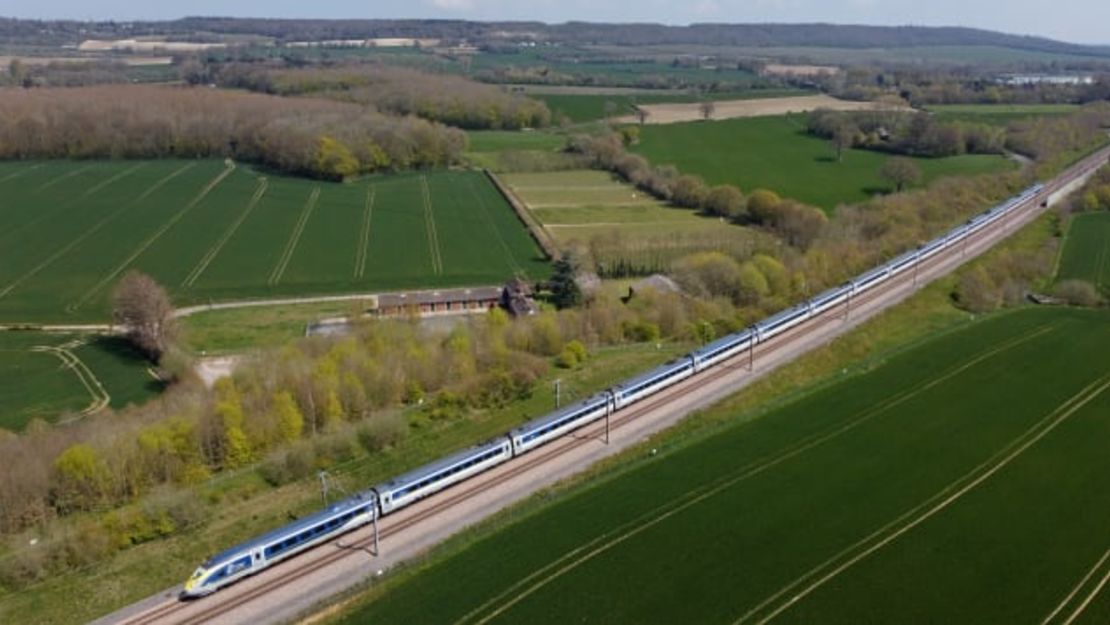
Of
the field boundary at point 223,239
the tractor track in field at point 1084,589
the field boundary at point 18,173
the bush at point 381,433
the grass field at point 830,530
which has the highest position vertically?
the tractor track in field at point 1084,589

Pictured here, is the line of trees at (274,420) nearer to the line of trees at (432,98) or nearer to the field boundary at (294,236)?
the field boundary at (294,236)

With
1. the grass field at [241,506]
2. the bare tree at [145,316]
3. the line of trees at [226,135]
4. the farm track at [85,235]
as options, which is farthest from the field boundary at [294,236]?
the grass field at [241,506]

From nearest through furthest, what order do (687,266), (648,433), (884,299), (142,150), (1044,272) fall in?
(648,433)
(884,299)
(687,266)
(1044,272)
(142,150)

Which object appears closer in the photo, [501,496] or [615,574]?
[615,574]

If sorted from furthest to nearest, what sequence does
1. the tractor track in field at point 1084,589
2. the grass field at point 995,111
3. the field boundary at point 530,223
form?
the grass field at point 995,111, the field boundary at point 530,223, the tractor track in field at point 1084,589

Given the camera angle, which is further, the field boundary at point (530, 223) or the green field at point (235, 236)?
the field boundary at point (530, 223)

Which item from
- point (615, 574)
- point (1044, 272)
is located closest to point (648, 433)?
point (615, 574)

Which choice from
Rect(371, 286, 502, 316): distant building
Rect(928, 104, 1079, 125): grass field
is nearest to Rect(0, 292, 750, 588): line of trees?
Rect(371, 286, 502, 316): distant building

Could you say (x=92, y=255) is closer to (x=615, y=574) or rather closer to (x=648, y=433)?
(x=648, y=433)
